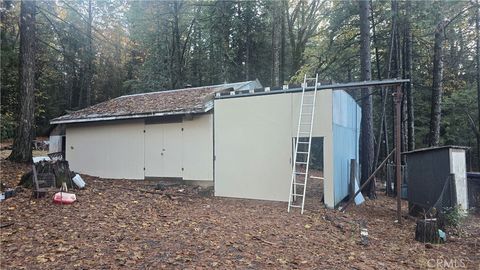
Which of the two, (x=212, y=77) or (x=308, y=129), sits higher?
(x=212, y=77)

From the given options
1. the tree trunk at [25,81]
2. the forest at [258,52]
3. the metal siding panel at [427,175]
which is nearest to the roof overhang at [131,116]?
the forest at [258,52]

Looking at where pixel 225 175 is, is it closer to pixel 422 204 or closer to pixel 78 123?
pixel 422 204

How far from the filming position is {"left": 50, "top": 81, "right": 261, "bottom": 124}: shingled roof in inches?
455

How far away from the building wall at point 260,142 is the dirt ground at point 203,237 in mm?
926

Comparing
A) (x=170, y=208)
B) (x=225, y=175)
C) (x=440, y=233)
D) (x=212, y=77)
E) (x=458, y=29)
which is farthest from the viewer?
(x=212, y=77)

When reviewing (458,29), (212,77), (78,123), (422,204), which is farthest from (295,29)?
(422,204)

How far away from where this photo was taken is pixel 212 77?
77.6 ft

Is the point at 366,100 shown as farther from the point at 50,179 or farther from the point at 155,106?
the point at 50,179

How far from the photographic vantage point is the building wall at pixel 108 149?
42.0 ft

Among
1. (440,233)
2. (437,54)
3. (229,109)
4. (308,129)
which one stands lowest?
(440,233)

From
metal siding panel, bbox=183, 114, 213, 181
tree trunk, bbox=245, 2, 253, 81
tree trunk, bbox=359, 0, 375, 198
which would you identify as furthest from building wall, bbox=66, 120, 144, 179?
tree trunk, bbox=245, 2, 253, 81

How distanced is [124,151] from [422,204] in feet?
32.7

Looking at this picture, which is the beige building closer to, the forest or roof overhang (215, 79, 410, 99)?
roof overhang (215, 79, 410, 99)

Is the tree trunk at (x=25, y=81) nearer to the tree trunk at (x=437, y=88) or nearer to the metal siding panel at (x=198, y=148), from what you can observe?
the metal siding panel at (x=198, y=148)
